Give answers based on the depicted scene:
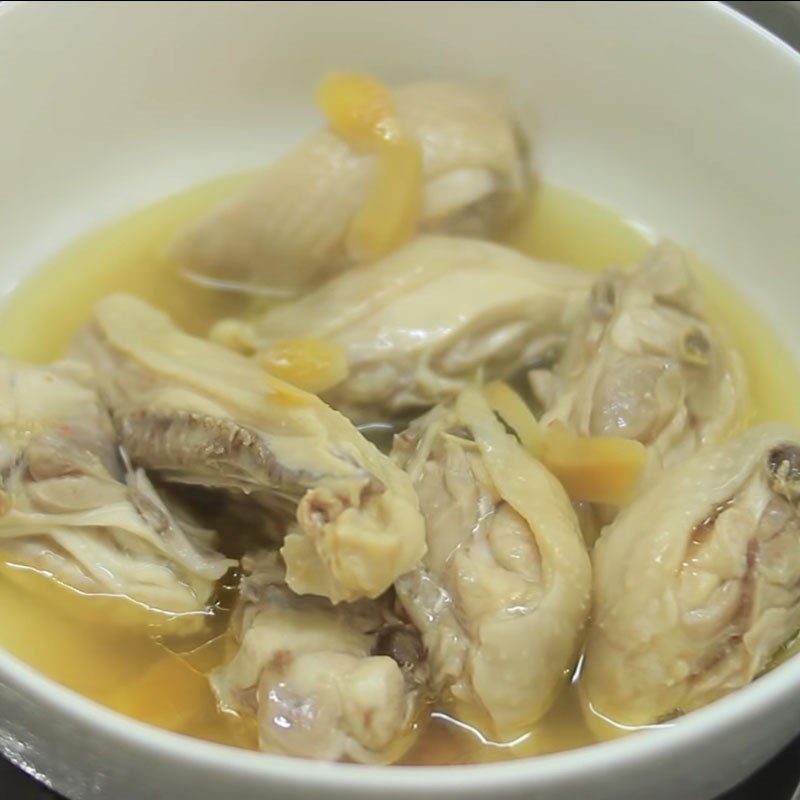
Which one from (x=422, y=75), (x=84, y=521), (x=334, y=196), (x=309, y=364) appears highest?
(x=422, y=75)

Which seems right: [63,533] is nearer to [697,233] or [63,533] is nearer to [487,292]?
[487,292]

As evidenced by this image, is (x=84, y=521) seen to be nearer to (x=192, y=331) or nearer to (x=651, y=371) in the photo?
(x=192, y=331)

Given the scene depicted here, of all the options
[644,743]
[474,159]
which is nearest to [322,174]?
[474,159]

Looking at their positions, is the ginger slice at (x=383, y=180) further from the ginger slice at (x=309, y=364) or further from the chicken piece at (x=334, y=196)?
the ginger slice at (x=309, y=364)

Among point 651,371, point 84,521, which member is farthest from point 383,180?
point 84,521

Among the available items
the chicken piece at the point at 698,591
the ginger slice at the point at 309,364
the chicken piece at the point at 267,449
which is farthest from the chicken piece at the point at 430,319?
the chicken piece at the point at 698,591
